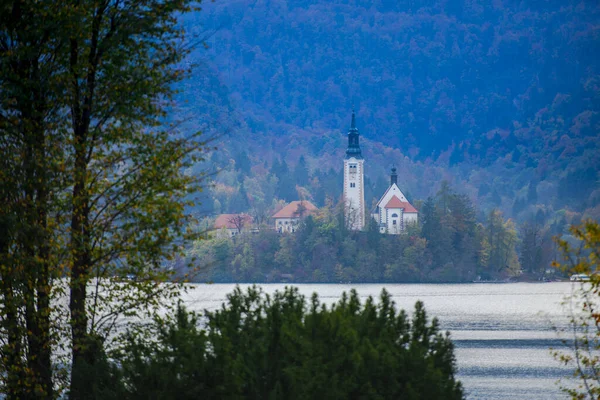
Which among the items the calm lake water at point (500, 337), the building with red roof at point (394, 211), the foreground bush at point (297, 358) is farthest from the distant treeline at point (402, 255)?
the foreground bush at point (297, 358)

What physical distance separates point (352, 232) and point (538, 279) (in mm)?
24346

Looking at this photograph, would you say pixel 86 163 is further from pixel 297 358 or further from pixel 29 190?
pixel 297 358

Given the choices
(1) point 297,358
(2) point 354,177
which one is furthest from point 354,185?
(1) point 297,358

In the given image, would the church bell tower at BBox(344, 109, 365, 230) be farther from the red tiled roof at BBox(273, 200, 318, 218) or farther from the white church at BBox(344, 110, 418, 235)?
the red tiled roof at BBox(273, 200, 318, 218)

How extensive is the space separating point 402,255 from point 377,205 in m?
40.7

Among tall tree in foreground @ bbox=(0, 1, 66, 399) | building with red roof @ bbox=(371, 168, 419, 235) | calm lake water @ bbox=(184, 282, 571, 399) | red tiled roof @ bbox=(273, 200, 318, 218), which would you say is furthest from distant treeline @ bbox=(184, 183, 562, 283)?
tall tree in foreground @ bbox=(0, 1, 66, 399)

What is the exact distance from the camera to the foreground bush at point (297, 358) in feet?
28.6

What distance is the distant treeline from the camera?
114062mm

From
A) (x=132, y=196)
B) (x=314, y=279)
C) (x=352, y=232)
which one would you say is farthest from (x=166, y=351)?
(x=352, y=232)

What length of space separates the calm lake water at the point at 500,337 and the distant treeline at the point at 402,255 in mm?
17148

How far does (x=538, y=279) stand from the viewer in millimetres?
114062

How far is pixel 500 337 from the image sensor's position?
170 feet

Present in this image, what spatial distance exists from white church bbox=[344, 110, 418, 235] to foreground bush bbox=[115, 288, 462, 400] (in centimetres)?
12380

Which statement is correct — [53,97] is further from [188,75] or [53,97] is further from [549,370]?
[549,370]
